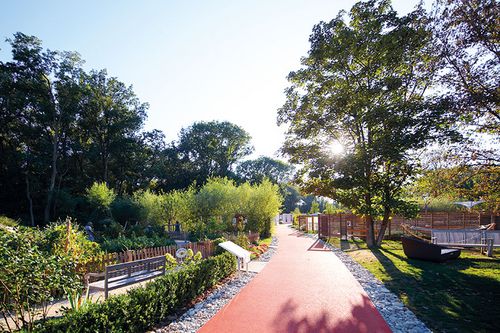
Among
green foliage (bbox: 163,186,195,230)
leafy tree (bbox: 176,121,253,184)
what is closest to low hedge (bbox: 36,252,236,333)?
green foliage (bbox: 163,186,195,230)

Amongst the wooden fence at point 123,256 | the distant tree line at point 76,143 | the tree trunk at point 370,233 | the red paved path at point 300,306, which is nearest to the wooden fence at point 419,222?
the tree trunk at point 370,233

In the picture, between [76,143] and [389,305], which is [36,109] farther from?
[389,305]

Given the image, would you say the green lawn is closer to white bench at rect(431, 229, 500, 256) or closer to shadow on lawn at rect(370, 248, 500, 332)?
shadow on lawn at rect(370, 248, 500, 332)

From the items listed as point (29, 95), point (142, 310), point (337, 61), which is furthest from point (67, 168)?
point (142, 310)

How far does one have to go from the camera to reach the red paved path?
17.1ft

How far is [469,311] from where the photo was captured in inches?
225

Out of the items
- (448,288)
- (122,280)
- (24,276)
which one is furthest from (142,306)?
(448,288)

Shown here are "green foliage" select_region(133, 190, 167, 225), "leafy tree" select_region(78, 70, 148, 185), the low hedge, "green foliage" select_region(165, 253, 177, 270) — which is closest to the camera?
the low hedge

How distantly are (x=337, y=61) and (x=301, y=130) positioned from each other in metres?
3.94

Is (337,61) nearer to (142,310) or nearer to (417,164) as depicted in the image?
(417,164)

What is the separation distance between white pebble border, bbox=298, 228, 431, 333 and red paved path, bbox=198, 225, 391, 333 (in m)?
0.16

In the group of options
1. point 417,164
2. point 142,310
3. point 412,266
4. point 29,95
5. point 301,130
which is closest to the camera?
point 142,310

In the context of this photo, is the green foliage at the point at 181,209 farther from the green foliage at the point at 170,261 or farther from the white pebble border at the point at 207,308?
the white pebble border at the point at 207,308

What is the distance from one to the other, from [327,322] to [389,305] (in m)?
1.75
